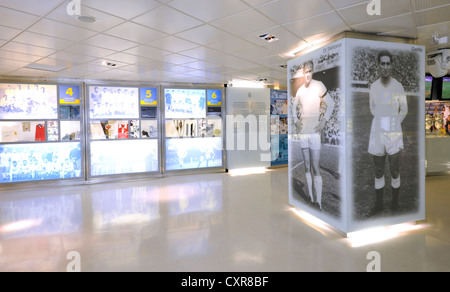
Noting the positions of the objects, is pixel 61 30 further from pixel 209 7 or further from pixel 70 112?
pixel 70 112

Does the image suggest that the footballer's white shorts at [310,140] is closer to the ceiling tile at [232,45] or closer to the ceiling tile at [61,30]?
the ceiling tile at [232,45]

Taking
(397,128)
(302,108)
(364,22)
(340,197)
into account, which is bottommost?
(340,197)

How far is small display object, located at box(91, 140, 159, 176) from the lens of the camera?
8555mm

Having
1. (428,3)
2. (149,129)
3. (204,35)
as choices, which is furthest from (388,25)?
(149,129)

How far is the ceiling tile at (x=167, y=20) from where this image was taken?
350cm

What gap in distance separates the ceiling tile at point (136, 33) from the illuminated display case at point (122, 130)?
4.53 metres

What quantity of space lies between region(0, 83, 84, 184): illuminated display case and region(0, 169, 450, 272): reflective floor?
4.42 feet

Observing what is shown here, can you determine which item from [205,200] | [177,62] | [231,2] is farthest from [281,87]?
Result: [231,2]

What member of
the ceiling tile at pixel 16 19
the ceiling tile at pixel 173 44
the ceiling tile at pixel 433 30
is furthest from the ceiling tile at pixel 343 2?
the ceiling tile at pixel 16 19

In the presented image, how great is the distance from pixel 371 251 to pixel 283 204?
92.4 inches

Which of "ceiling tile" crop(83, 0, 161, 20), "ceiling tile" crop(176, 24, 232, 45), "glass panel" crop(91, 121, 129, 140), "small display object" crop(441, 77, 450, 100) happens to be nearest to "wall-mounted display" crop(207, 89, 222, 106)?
"glass panel" crop(91, 121, 129, 140)

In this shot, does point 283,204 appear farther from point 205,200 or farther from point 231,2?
point 231,2

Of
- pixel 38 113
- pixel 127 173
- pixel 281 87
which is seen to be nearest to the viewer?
pixel 38 113

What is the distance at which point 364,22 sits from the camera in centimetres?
379
